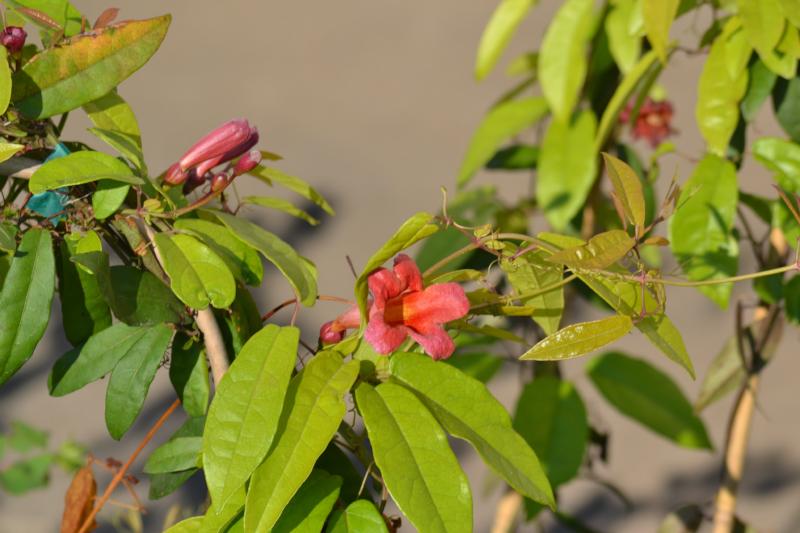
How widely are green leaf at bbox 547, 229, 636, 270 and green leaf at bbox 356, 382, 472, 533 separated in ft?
0.43

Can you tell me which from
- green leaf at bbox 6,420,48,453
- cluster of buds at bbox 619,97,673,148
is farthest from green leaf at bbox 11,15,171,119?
green leaf at bbox 6,420,48,453

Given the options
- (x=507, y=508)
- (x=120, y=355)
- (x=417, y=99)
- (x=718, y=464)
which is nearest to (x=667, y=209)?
(x=120, y=355)

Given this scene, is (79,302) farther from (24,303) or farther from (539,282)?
(539,282)

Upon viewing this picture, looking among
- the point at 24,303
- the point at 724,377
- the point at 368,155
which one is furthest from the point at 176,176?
the point at 368,155

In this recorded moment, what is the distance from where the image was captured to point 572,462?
1.39 meters

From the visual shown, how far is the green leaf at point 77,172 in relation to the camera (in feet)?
2.10

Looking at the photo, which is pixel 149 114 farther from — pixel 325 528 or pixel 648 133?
pixel 325 528

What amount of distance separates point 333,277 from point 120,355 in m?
2.06

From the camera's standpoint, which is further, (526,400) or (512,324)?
(512,324)

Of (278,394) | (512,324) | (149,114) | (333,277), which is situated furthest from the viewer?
(149,114)

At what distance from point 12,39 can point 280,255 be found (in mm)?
234

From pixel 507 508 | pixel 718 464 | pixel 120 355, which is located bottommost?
pixel 718 464

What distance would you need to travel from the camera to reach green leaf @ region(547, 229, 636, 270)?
65cm

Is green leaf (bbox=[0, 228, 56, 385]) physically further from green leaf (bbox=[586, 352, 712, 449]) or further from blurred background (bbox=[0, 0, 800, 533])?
blurred background (bbox=[0, 0, 800, 533])
